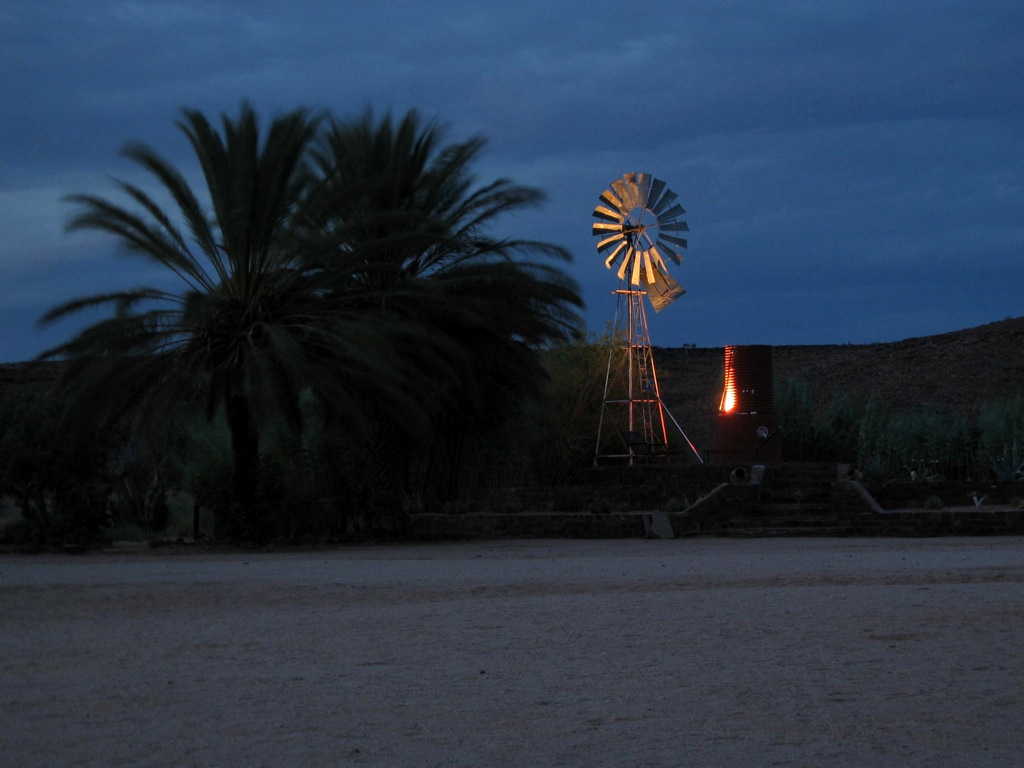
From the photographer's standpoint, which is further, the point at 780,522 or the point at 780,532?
the point at 780,522

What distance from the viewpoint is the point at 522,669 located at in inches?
328

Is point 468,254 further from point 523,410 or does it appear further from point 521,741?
point 521,741

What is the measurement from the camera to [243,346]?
2119 cm

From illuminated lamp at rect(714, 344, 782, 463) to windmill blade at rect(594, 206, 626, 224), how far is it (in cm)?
464

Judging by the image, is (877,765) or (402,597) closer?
(877,765)

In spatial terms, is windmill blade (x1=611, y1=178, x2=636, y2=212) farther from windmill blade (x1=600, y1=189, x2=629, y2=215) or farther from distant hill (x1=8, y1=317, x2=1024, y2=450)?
distant hill (x1=8, y1=317, x2=1024, y2=450)

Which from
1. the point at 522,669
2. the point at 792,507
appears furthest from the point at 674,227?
the point at 522,669

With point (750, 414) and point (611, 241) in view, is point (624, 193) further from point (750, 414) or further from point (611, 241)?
point (750, 414)

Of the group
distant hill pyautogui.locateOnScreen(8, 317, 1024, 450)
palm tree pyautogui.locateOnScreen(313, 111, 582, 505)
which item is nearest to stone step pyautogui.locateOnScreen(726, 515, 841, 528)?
palm tree pyautogui.locateOnScreen(313, 111, 582, 505)

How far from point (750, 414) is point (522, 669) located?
24.0 metres

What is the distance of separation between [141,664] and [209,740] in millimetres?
2637

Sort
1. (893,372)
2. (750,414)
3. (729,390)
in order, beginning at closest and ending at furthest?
(750,414) → (729,390) → (893,372)

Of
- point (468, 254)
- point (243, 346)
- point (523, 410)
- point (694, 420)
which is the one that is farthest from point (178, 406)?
point (694, 420)

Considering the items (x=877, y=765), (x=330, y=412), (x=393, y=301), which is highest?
(x=393, y=301)
